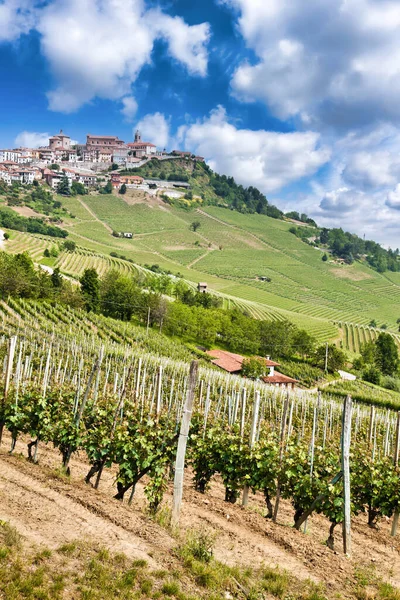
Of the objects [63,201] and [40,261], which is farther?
[63,201]

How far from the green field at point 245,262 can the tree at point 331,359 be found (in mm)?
16571

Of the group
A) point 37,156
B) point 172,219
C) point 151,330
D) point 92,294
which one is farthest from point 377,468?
point 37,156

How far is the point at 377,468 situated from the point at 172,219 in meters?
147

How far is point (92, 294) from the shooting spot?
2056 inches

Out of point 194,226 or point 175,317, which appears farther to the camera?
point 194,226

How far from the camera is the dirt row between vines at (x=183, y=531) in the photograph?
5.76 meters

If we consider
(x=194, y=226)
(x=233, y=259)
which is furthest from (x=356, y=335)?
(x=194, y=226)

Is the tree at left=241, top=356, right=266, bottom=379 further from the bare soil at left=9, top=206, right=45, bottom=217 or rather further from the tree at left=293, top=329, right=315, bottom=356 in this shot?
the bare soil at left=9, top=206, right=45, bottom=217

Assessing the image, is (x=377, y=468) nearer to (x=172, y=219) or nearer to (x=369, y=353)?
(x=369, y=353)

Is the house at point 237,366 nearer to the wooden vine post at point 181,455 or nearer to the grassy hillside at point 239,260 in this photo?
the grassy hillside at point 239,260

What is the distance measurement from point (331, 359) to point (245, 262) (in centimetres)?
7061

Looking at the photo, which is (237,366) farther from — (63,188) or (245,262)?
(63,188)

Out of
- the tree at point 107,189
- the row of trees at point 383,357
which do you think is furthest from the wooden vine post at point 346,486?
the tree at point 107,189

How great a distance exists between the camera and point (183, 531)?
6.61 metres
